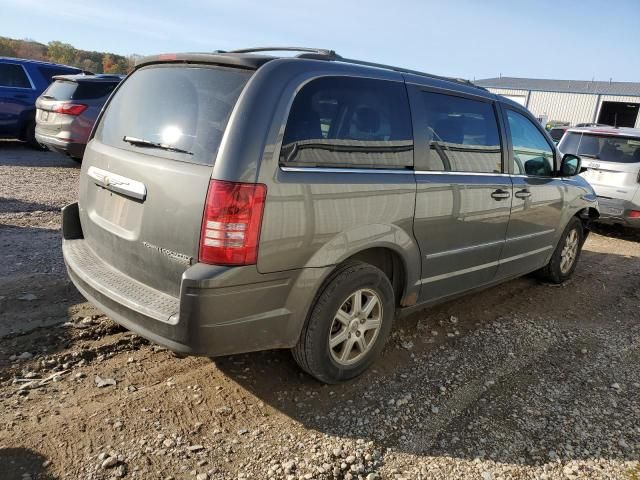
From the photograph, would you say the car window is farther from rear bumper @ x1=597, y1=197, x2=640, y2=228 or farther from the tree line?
the tree line

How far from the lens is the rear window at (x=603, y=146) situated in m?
7.79

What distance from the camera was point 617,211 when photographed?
771 centimetres

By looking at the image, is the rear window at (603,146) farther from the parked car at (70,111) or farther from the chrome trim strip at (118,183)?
the parked car at (70,111)

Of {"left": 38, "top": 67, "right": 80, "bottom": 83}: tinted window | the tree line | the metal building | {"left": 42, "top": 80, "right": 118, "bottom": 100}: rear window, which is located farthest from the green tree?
the metal building

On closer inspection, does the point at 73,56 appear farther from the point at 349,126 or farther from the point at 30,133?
the point at 349,126

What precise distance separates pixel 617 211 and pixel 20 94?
11.8 metres

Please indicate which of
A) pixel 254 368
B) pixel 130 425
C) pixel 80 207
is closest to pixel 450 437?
pixel 254 368

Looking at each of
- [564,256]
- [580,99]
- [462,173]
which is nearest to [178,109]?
[462,173]

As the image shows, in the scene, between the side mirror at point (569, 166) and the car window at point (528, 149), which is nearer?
the car window at point (528, 149)

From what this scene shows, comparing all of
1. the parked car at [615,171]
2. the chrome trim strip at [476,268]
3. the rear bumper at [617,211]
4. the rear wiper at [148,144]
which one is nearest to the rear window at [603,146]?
the parked car at [615,171]

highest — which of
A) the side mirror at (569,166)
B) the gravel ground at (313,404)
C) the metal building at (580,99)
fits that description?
the metal building at (580,99)

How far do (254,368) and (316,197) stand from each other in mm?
1307

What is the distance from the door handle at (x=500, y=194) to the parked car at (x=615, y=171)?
159 inches

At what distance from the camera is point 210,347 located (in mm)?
2588
